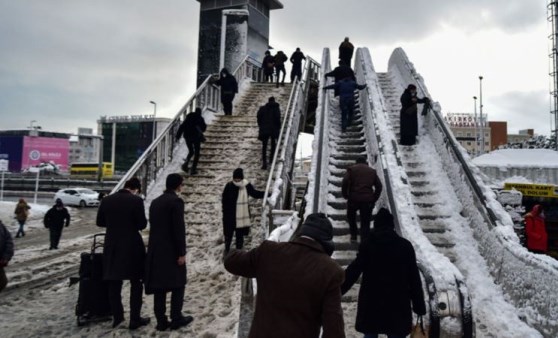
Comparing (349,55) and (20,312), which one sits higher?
(349,55)

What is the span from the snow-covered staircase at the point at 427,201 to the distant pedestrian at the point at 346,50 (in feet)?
16.1

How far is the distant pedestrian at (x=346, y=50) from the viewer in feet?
47.0

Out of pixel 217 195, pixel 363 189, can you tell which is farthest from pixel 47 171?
pixel 363 189

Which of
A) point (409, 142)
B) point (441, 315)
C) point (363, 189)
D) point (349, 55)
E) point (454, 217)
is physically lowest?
point (441, 315)

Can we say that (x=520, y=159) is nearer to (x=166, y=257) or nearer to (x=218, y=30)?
(x=166, y=257)

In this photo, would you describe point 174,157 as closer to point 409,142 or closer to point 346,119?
point 346,119

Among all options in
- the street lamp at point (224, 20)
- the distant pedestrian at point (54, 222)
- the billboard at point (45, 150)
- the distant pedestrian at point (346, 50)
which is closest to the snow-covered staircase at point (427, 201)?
the distant pedestrian at point (346, 50)

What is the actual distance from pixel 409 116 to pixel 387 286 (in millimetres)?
6771

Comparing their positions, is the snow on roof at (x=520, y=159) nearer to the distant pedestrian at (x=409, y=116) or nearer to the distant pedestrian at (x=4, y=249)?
the distant pedestrian at (x=409, y=116)

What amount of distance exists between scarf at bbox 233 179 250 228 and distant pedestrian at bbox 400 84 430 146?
446cm

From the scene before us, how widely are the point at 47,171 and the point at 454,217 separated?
5303cm

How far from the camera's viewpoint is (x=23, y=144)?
60.3 m

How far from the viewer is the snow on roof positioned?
42.9 feet

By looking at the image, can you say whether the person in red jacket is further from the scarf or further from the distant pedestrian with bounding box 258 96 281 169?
the distant pedestrian with bounding box 258 96 281 169
